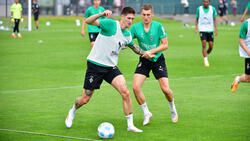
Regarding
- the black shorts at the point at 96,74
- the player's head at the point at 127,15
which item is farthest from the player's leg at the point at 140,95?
the player's head at the point at 127,15

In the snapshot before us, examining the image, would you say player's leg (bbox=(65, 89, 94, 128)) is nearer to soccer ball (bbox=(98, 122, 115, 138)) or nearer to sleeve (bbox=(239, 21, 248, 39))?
soccer ball (bbox=(98, 122, 115, 138))

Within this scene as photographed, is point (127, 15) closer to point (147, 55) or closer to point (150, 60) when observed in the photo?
point (147, 55)

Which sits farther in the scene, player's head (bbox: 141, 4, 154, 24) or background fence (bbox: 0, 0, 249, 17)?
background fence (bbox: 0, 0, 249, 17)

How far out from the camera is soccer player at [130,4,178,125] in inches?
368

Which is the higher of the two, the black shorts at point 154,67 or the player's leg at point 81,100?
the black shorts at point 154,67

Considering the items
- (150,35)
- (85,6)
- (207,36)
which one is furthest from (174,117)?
(85,6)

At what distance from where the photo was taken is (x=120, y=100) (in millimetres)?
11828

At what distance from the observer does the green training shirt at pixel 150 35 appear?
9.41m

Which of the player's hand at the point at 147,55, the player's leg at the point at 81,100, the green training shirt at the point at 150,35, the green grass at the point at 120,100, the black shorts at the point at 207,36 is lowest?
the green grass at the point at 120,100

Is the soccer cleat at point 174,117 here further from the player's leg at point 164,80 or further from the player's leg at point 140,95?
the player's leg at point 140,95

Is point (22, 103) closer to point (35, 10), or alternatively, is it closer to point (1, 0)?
point (35, 10)

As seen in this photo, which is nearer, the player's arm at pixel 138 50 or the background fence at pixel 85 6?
the player's arm at pixel 138 50

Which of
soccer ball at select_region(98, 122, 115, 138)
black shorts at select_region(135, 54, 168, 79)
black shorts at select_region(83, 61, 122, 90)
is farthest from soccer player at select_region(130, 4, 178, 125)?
soccer ball at select_region(98, 122, 115, 138)

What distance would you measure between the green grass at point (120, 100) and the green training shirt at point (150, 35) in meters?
1.50
